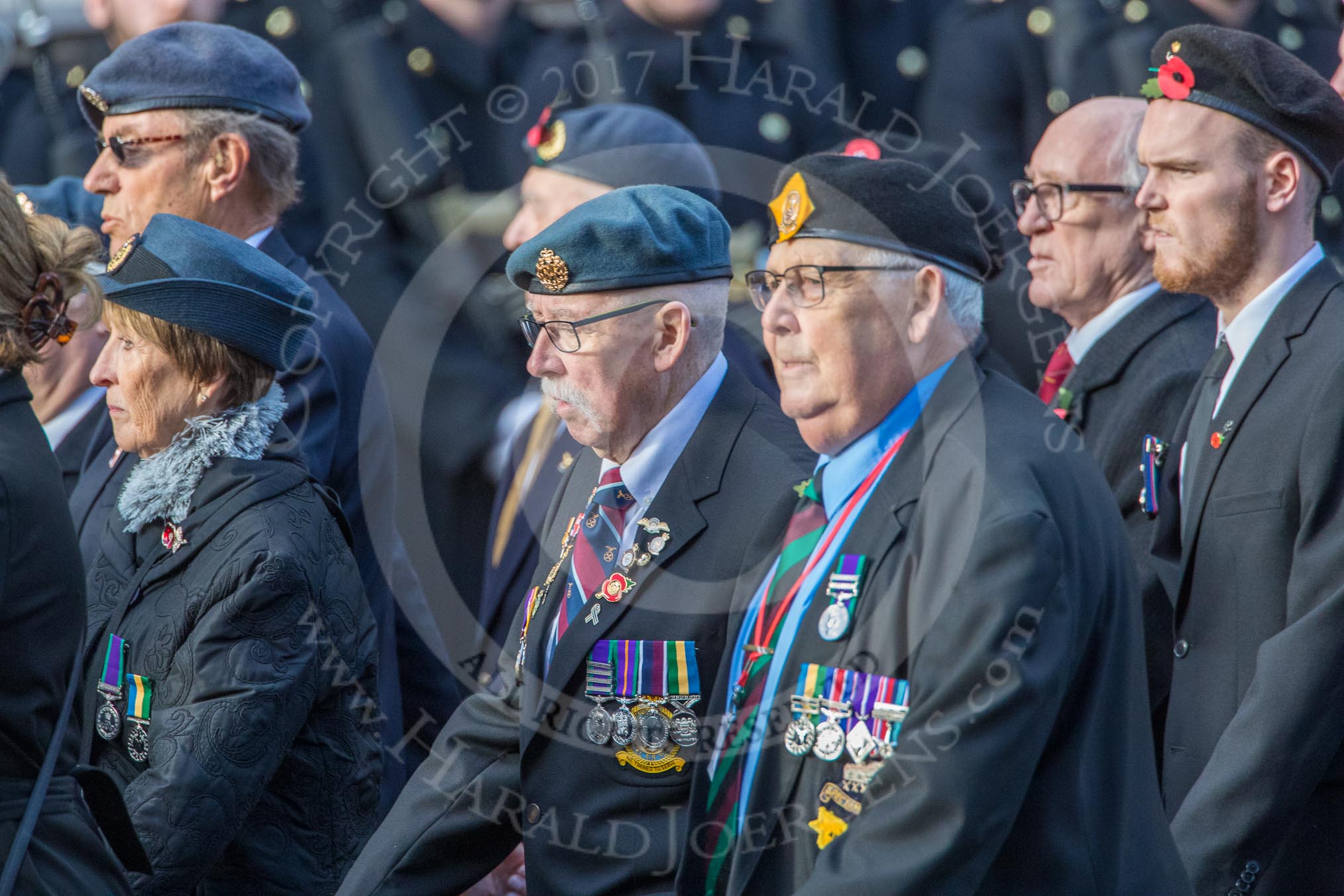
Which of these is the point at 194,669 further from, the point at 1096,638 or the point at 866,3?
the point at 866,3

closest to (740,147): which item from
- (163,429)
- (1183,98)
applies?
(1183,98)

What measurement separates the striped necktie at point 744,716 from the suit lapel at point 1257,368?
1169 millimetres

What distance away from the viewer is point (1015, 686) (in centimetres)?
217

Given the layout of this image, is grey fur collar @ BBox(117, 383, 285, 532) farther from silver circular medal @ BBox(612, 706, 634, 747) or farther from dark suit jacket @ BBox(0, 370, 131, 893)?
silver circular medal @ BBox(612, 706, 634, 747)

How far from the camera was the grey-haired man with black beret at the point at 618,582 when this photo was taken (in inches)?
115

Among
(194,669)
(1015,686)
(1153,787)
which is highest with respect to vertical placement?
(1015,686)

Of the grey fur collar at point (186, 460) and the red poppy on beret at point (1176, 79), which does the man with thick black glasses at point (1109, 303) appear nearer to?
the red poppy on beret at point (1176, 79)

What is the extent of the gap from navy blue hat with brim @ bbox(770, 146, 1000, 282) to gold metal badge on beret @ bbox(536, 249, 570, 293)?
598 mm

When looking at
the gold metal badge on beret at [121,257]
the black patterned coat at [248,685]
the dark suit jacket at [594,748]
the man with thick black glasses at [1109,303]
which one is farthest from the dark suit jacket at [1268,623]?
the gold metal badge on beret at [121,257]

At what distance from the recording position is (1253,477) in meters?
3.30

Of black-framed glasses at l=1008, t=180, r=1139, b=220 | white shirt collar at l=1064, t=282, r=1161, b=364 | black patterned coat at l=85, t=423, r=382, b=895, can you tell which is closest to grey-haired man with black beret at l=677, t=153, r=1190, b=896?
black patterned coat at l=85, t=423, r=382, b=895

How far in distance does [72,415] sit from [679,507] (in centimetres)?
252

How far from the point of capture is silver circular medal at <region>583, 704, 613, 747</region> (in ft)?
9.63

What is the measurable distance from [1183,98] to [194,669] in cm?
242
